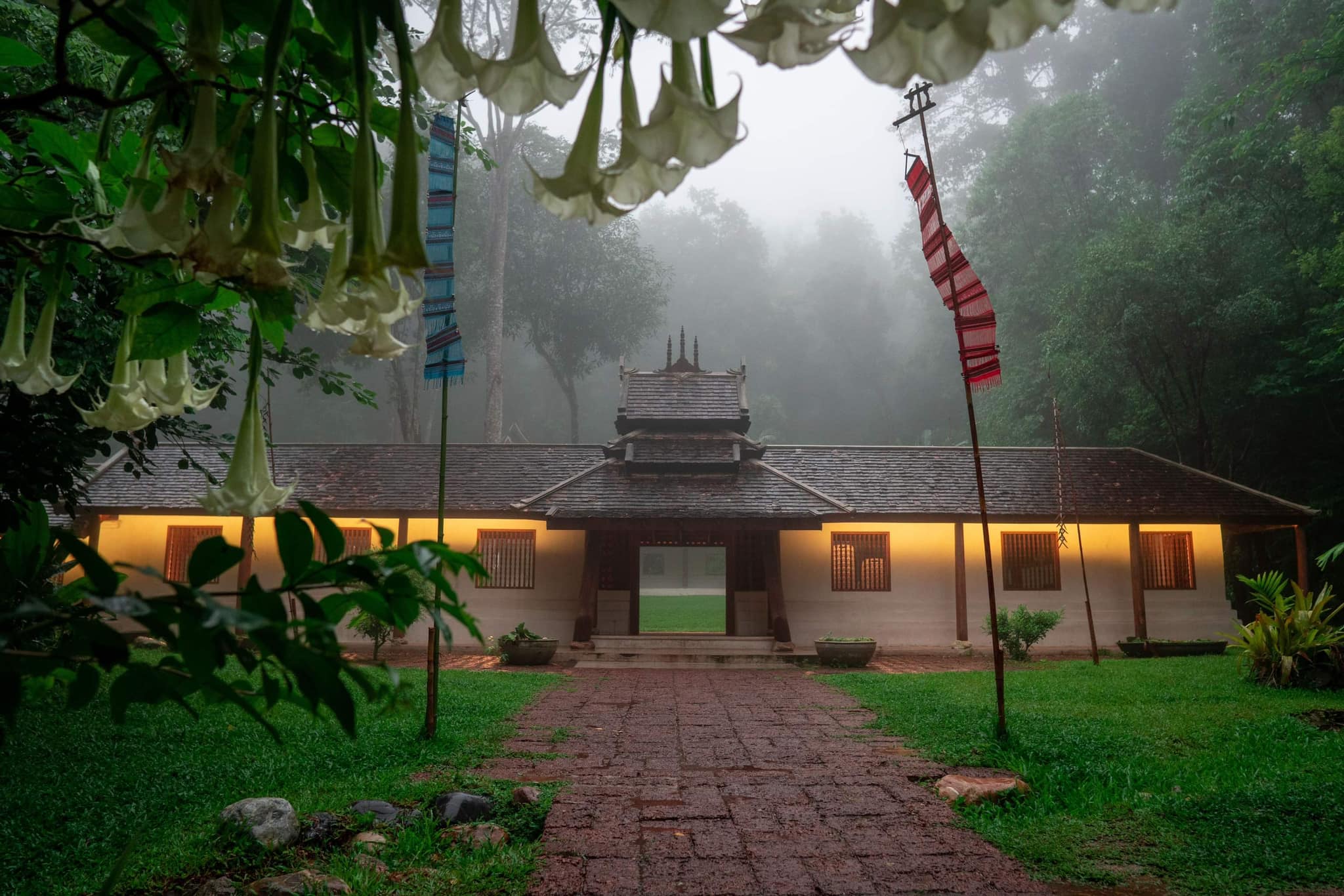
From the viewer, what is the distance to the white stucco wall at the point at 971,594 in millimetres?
15477

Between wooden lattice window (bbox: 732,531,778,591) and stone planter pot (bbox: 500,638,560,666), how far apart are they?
386 cm

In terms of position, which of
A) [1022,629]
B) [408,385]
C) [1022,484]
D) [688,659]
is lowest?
[688,659]

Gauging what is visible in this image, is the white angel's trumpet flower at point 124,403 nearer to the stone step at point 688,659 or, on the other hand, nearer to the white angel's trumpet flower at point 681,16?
the white angel's trumpet flower at point 681,16

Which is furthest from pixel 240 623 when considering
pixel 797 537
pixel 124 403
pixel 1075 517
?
pixel 1075 517

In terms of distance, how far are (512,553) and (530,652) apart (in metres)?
3.07

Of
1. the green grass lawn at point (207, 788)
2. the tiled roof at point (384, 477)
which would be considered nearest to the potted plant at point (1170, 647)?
the tiled roof at point (384, 477)

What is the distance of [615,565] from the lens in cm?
1579

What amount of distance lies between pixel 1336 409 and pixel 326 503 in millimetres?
21063

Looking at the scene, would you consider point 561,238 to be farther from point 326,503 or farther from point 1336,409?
point 1336,409

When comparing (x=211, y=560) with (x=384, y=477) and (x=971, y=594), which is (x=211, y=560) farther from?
(x=384, y=477)

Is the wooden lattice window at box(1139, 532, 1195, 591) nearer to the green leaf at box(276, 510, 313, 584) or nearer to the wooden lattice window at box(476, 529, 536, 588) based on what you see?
the wooden lattice window at box(476, 529, 536, 588)

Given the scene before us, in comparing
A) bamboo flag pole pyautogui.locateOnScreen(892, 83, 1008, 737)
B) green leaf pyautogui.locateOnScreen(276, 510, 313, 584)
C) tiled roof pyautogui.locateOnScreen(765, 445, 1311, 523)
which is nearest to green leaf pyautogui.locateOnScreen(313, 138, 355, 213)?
green leaf pyautogui.locateOnScreen(276, 510, 313, 584)

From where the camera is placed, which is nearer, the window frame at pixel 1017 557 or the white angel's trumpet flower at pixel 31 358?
the white angel's trumpet flower at pixel 31 358

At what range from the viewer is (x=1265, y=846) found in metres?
4.26
